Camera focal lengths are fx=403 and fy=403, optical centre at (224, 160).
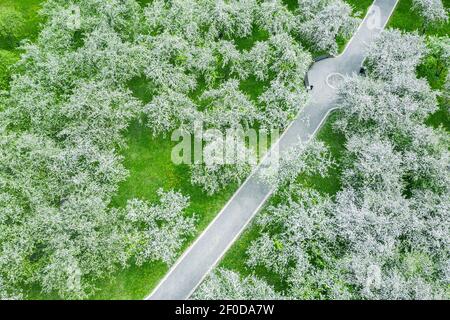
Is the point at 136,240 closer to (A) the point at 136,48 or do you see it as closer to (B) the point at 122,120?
(B) the point at 122,120

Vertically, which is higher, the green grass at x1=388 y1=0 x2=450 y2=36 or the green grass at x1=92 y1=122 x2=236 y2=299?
the green grass at x1=388 y1=0 x2=450 y2=36

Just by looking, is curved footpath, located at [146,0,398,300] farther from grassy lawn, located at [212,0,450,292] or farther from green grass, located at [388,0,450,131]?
green grass, located at [388,0,450,131]

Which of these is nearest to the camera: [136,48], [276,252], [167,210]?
[276,252]

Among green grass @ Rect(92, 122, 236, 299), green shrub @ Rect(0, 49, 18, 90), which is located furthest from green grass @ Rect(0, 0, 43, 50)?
green grass @ Rect(92, 122, 236, 299)

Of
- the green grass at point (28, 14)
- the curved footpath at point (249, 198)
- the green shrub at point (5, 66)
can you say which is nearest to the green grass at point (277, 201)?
the curved footpath at point (249, 198)

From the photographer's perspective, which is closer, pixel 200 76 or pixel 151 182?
pixel 151 182

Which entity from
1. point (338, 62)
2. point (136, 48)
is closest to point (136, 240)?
point (136, 48)

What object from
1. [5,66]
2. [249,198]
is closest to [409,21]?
[249,198]

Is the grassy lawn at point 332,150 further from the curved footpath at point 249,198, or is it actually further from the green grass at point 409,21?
the curved footpath at point 249,198
